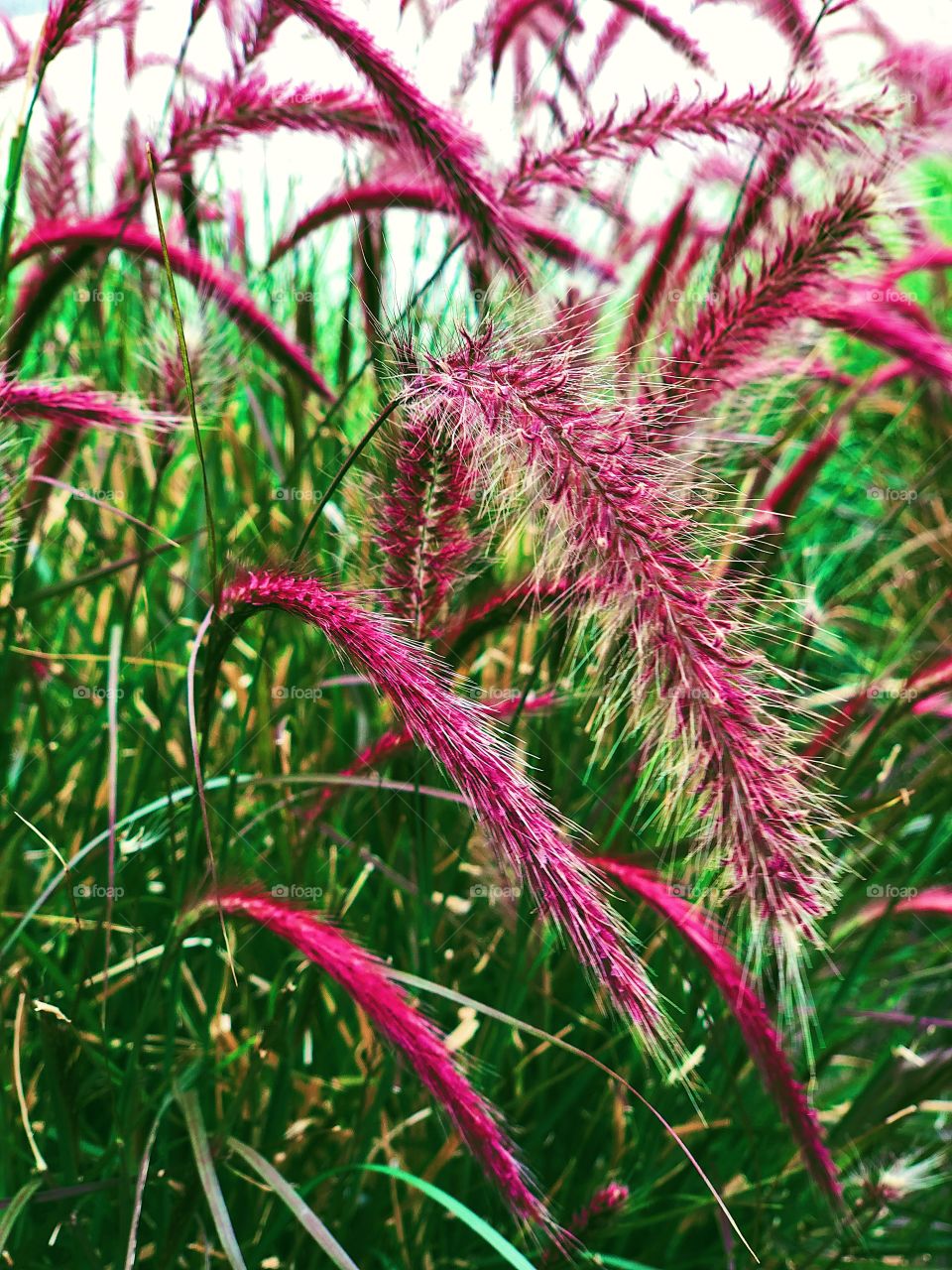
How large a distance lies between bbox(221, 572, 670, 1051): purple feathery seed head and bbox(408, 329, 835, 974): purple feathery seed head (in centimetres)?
11

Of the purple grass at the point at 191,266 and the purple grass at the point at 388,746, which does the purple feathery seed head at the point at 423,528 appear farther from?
the purple grass at the point at 191,266

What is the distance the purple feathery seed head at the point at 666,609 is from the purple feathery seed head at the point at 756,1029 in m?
0.22

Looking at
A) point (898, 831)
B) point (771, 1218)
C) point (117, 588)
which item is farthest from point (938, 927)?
point (117, 588)

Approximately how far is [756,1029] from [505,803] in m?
0.50

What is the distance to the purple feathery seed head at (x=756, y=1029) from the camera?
109 centimetres

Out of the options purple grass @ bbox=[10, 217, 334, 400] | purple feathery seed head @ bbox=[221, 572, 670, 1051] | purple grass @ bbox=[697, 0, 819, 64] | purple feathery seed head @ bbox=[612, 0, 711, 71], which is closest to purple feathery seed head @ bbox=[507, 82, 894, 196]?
purple grass @ bbox=[697, 0, 819, 64]

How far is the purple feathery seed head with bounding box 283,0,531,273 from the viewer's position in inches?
Result: 45.8

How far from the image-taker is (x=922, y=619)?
174 cm

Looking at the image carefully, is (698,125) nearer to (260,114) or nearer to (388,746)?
(260,114)

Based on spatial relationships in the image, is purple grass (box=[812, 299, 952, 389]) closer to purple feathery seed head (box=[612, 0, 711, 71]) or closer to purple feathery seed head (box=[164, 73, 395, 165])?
purple feathery seed head (box=[612, 0, 711, 71])

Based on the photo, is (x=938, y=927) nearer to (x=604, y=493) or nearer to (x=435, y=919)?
(x=435, y=919)

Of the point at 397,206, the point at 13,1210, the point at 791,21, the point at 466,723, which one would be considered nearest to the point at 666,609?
the point at 466,723

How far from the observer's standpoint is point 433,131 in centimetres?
119

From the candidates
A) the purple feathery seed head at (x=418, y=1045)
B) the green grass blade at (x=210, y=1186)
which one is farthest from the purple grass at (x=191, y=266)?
the green grass blade at (x=210, y=1186)
